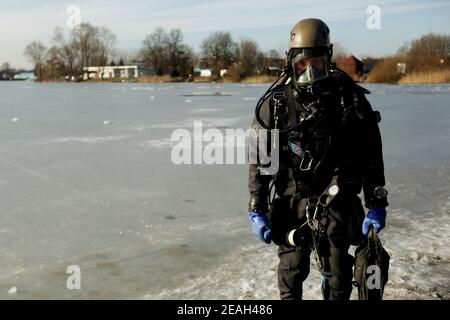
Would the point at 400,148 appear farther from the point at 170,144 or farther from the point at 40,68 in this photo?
the point at 40,68

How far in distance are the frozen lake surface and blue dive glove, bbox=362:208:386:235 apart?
2.32ft

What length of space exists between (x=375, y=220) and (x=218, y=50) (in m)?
79.9

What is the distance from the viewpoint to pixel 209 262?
329cm

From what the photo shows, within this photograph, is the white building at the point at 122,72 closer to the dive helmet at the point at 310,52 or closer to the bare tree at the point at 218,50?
the bare tree at the point at 218,50

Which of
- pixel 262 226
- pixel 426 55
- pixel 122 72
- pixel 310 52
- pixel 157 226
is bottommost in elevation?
pixel 157 226

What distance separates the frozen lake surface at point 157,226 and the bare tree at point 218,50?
69.8 meters

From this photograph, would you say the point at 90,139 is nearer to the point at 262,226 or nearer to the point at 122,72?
the point at 262,226

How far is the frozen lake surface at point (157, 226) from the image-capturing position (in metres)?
2.90

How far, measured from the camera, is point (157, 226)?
13.2 ft

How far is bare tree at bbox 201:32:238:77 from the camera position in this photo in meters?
77.2

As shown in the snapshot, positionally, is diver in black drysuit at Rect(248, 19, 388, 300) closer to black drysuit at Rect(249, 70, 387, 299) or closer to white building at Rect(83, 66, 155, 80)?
black drysuit at Rect(249, 70, 387, 299)

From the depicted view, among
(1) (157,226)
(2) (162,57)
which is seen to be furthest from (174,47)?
(1) (157,226)

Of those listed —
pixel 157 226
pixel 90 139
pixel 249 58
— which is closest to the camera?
pixel 157 226
